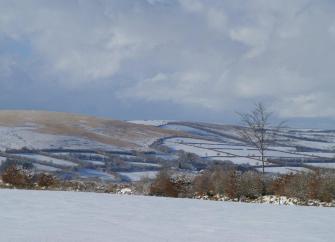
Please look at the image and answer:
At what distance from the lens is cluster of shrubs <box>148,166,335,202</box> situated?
1022 inches

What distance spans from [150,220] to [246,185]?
11858mm

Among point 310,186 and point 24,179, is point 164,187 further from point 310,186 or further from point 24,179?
point 24,179

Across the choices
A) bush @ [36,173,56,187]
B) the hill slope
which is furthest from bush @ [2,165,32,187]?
the hill slope

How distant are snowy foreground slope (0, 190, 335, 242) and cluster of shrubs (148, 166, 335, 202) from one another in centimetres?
409

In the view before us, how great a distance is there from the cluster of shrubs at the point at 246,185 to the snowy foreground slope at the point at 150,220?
13.4 feet

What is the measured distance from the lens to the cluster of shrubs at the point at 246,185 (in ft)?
85.1

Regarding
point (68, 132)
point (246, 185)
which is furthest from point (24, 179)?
point (68, 132)

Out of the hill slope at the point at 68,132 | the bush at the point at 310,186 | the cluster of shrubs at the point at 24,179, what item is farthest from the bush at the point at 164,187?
the hill slope at the point at 68,132

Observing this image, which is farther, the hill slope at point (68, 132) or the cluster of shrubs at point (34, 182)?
the hill slope at point (68, 132)

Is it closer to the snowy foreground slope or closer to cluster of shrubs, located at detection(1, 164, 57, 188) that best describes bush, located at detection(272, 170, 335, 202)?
the snowy foreground slope

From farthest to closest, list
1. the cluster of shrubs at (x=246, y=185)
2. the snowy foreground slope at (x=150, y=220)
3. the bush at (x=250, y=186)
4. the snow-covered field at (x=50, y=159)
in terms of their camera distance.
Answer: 1. the snow-covered field at (x=50, y=159)
2. the bush at (x=250, y=186)
3. the cluster of shrubs at (x=246, y=185)
4. the snowy foreground slope at (x=150, y=220)

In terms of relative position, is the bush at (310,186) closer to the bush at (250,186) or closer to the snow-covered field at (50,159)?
the bush at (250,186)

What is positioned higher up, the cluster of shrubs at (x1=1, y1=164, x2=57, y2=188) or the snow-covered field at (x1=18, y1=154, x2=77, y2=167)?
the snow-covered field at (x1=18, y1=154, x2=77, y2=167)

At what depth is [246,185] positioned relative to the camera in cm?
2820
